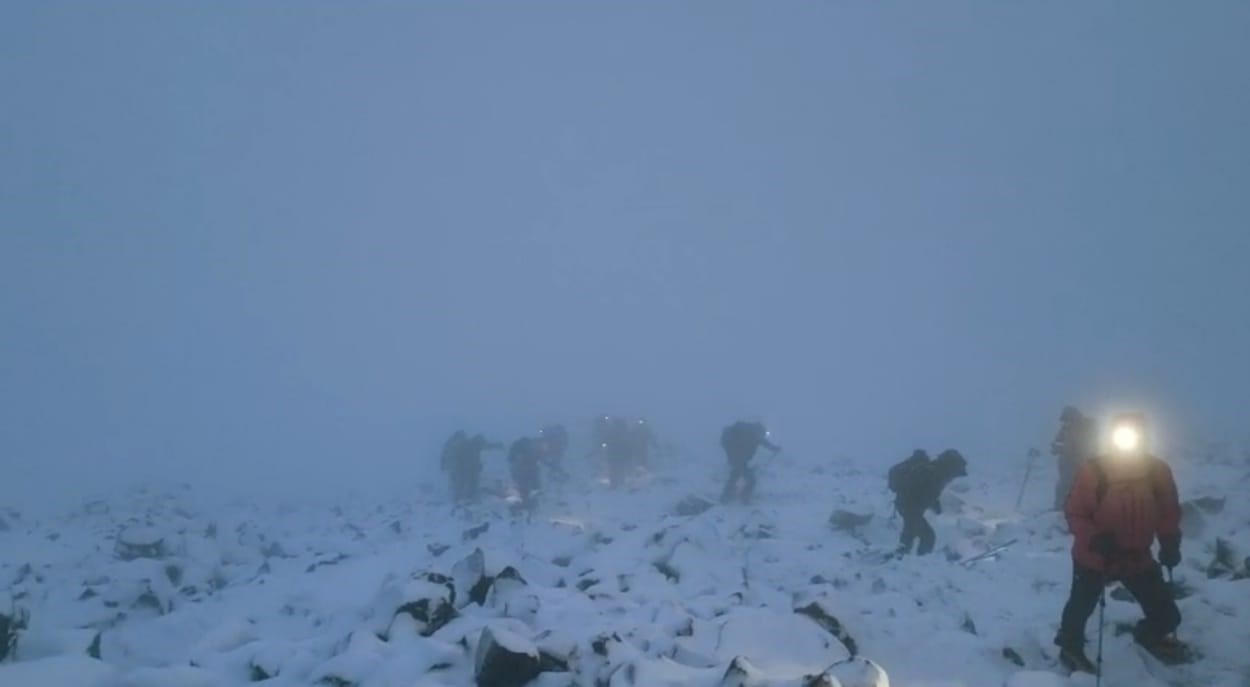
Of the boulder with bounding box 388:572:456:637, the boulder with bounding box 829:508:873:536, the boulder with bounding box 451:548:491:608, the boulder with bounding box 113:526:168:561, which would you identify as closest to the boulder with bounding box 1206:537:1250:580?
the boulder with bounding box 829:508:873:536

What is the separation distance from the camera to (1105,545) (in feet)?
25.6

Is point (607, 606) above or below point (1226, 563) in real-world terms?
below

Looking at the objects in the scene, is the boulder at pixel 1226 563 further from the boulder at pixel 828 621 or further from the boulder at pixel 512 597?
the boulder at pixel 512 597

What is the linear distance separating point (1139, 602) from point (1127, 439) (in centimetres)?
175

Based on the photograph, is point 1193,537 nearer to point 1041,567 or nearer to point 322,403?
point 1041,567

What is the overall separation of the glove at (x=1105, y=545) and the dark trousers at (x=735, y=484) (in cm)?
1594

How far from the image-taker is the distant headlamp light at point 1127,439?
7883mm

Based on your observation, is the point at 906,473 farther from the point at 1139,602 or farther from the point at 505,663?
the point at 505,663

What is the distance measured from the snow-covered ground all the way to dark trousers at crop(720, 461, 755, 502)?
4.57 metres

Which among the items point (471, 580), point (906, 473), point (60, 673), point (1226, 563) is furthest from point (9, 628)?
point (1226, 563)

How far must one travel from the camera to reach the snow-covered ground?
683 cm

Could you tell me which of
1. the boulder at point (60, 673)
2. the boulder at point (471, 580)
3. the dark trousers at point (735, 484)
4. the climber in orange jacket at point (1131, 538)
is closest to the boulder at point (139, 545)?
the boulder at point (60, 673)

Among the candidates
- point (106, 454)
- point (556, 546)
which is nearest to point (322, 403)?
point (106, 454)

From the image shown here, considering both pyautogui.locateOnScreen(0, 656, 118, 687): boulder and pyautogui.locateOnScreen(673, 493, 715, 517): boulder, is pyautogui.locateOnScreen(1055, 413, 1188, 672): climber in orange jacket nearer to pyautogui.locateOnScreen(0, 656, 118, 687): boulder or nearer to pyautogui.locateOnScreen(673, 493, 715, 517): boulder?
pyautogui.locateOnScreen(0, 656, 118, 687): boulder
